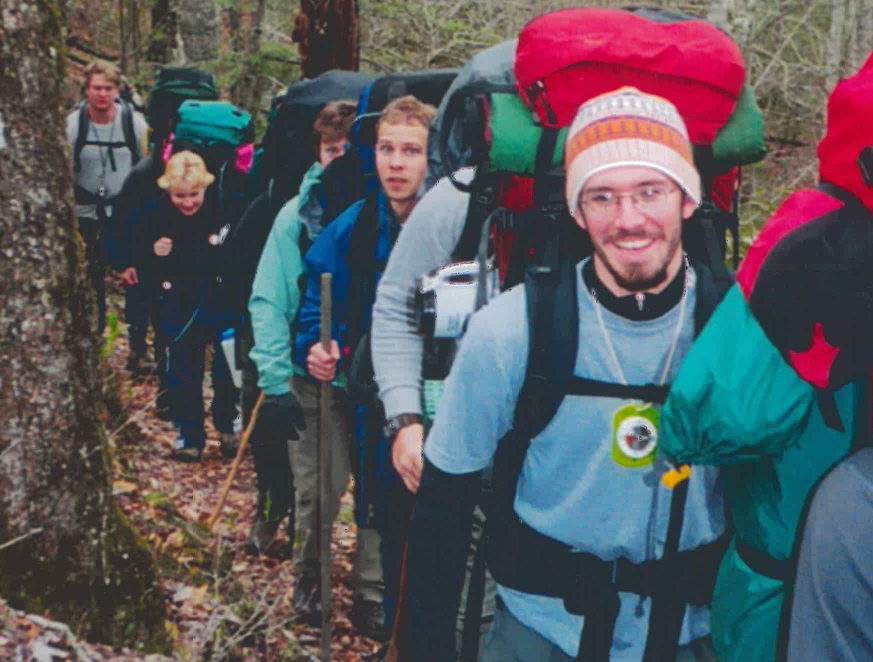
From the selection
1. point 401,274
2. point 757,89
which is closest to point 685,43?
point 401,274

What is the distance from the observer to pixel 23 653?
12.1ft

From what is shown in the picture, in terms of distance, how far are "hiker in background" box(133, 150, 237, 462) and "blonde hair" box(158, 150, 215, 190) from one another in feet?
0.07

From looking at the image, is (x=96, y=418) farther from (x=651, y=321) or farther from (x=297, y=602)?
(x=651, y=321)

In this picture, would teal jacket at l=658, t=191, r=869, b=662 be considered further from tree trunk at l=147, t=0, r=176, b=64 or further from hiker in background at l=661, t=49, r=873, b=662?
tree trunk at l=147, t=0, r=176, b=64

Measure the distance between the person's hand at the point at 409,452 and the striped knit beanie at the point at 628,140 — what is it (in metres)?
1.36

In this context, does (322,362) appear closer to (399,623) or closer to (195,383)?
(399,623)

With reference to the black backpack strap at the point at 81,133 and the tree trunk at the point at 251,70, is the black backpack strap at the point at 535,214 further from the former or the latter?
the tree trunk at the point at 251,70

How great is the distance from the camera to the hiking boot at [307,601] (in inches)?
217

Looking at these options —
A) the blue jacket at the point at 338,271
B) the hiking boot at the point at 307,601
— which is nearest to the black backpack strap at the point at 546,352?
the blue jacket at the point at 338,271

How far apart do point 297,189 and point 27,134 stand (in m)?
2.66

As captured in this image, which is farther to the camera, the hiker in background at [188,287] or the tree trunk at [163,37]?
the tree trunk at [163,37]

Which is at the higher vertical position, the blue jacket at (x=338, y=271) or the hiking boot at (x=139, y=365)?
the blue jacket at (x=338, y=271)

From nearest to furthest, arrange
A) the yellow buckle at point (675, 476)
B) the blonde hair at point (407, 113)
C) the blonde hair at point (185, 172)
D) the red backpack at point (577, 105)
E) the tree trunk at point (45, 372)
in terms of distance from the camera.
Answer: the yellow buckle at point (675, 476)
the red backpack at point (577, 105)
the tree trunk at point (45, 372)
the blonde hair at point (407, 113)
the blonde hair at point (185, 172)

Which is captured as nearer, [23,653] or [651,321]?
[651,321]
